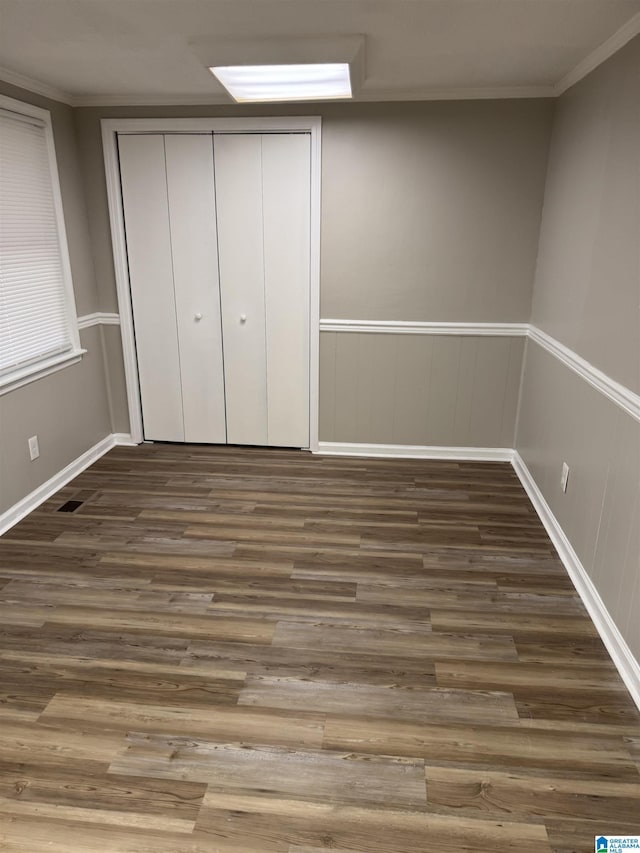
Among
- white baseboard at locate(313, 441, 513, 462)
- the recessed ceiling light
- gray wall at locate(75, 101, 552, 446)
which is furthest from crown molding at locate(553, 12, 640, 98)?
white baseboard at locate(313, 441, 513, 462)

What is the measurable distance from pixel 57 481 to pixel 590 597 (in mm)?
2946

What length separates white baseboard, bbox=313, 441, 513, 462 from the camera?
13.2 ft

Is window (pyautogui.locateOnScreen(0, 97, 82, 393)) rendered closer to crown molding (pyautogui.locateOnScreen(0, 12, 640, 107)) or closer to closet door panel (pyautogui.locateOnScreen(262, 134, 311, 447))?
crown molding (pyautogui.locateOnScreen(0, 12, 640, 107))

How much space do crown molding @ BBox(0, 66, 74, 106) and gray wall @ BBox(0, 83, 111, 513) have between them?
0.03 meters

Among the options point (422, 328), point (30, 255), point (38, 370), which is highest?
point (30, 255)

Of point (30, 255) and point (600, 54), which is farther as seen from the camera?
point (30, 255)

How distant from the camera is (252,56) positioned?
8.43ft

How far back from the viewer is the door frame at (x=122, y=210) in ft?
11.7

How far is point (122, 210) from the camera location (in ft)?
12.6

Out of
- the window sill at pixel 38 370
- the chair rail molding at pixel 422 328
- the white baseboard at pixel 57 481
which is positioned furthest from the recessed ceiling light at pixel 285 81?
the white baseboard at pixel 57 481

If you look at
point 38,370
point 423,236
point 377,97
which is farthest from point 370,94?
point 38,370

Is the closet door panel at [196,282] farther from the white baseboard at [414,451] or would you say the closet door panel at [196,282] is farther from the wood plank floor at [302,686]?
the wood plank floor at [302,686]

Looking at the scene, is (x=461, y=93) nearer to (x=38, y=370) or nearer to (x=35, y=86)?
(x=35, y=86)

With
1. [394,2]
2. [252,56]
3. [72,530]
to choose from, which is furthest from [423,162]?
[72,530]
